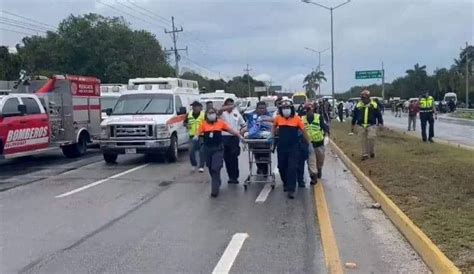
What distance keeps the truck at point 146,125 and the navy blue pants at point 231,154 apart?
15.2 ft

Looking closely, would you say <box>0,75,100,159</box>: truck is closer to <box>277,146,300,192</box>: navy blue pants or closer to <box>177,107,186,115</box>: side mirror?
<box>177,107,186,115</box>: side mirror

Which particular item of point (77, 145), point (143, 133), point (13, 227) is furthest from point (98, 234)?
point (77, 145)

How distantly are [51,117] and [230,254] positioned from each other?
1309 cm

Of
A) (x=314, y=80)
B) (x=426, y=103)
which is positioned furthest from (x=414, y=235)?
(x=314, y=80)

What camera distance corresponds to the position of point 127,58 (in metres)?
61.1

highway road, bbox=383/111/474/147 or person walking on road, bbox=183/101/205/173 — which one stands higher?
person walking on road, bbox=183/101/205/173

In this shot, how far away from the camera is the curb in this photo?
6.58 meters

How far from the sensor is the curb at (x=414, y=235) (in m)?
6.58

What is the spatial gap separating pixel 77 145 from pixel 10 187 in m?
7.16

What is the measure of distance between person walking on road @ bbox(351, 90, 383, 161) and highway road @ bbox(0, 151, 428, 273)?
7.64 feet

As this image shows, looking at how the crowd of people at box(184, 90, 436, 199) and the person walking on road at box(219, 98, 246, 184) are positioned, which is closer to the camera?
the crowd of people at box(184, 90, 436, 199)

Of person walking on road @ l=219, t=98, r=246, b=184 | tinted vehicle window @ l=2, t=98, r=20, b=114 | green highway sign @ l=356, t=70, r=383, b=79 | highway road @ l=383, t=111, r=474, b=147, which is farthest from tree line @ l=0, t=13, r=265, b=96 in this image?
person walking on road @ l=219, t=98, r=246, b=184

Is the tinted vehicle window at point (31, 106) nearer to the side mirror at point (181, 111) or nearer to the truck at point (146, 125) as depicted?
the truck at point (146, 125)

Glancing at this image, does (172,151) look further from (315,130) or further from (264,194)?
(264,194)
